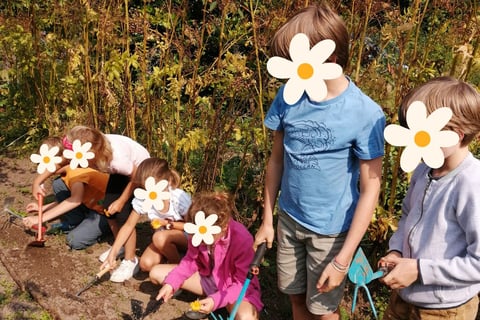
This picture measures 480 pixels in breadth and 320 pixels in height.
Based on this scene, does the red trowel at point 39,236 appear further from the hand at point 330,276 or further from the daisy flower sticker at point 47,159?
the hand at point 330,276

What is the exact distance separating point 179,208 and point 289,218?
911mm

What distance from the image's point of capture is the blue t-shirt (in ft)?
5.06

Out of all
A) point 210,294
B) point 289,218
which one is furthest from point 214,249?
point 289,218

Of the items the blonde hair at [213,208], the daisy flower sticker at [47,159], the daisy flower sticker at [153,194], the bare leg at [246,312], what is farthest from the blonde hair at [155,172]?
the bare leg at [246,312]

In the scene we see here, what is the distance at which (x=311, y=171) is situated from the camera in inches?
65.2

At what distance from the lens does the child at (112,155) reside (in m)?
2.68

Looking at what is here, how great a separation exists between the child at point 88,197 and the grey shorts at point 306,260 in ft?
4.72

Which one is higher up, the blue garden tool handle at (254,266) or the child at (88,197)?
the blue garden tool handle at (254,266)

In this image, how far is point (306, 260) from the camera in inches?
71.7

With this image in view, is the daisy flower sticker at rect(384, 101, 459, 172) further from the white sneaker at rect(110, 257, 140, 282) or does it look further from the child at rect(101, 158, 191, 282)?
the white sneaker at rect(110, 257, 140, 282)

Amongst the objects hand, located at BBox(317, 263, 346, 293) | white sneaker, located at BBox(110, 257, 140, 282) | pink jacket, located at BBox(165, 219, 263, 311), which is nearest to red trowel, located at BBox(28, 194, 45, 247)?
white sneaker, located at BBox(110, 257, 140, 282)

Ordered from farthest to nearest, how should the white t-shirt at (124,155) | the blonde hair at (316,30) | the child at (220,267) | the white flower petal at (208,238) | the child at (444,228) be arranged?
the white t-shirt at (124,155)
the child at (220,267)
the white flower petal at (208,238)
the blonde hair at (316,30)
the child at (444,228)

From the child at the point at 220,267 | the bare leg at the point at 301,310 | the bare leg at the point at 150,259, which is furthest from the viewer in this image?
the bare leg at the point at 150,259

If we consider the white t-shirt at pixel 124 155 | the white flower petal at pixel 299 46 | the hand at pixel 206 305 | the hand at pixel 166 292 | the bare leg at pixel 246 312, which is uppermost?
the white flower petal at pixel 299 46
